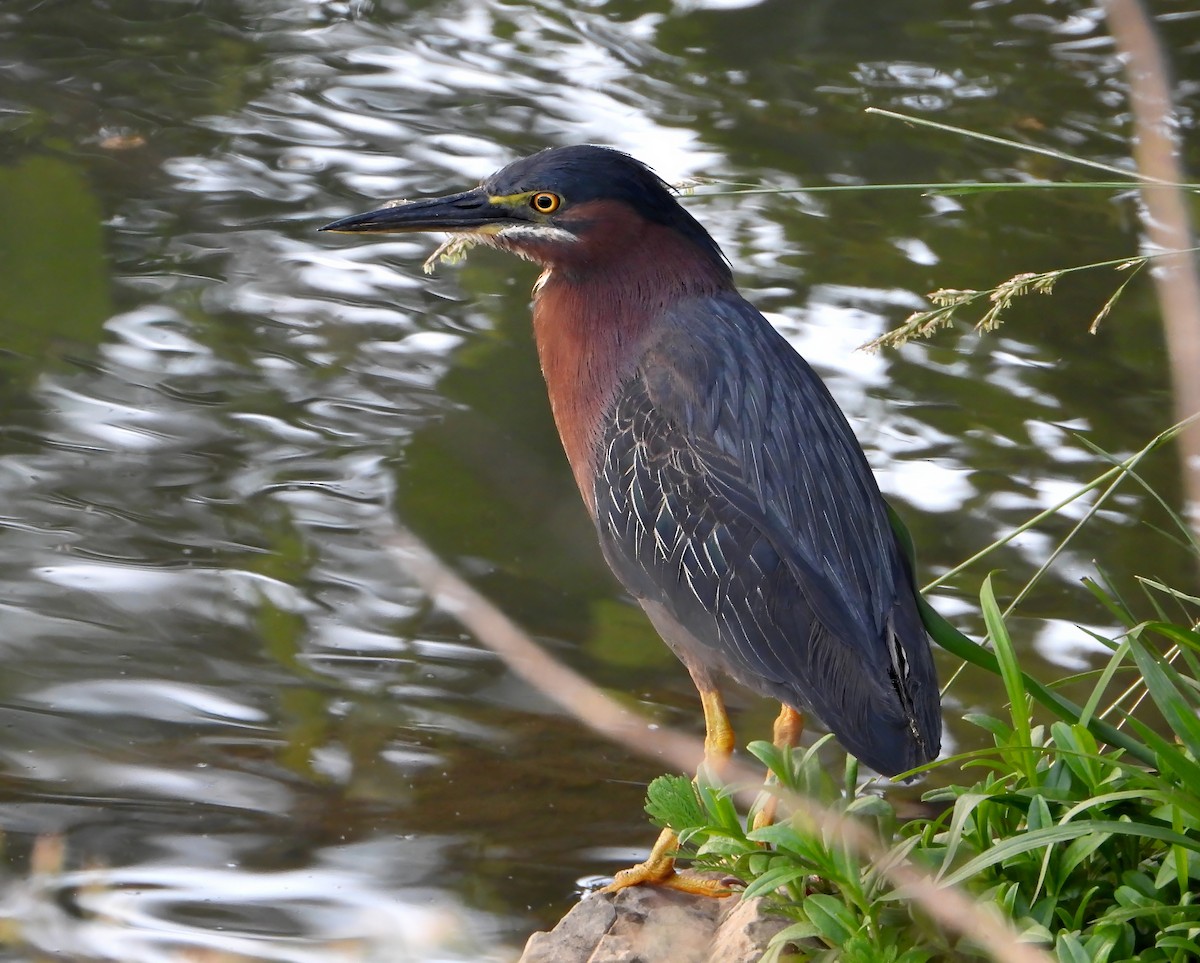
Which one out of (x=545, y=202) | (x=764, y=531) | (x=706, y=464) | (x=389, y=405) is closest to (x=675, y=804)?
(x=764, y=531)

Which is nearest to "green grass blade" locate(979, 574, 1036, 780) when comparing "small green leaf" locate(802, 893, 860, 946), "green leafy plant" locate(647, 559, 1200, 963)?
"green leafy plant" locate(647, 559, 1200, 963)

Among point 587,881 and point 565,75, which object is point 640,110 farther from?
point 587,881

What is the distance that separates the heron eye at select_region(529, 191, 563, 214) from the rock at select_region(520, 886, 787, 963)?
155cm

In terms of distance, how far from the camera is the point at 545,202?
3.37 meters

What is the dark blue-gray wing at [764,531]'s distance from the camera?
3018mm

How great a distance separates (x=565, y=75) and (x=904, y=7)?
2.35 metres

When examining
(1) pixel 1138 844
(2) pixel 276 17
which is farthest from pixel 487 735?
(2) pixel 276 17

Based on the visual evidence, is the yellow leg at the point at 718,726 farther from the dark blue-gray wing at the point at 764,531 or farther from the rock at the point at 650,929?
the rock at the point at 650,929

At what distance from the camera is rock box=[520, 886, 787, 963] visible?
2.87 metres

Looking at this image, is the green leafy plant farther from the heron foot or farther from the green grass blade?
the heron foot

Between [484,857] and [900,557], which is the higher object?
[900,557]

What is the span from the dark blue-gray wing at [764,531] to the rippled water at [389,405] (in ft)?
3.66

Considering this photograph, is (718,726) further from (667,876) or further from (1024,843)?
(1024,843)

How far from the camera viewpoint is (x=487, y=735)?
14.5ft
